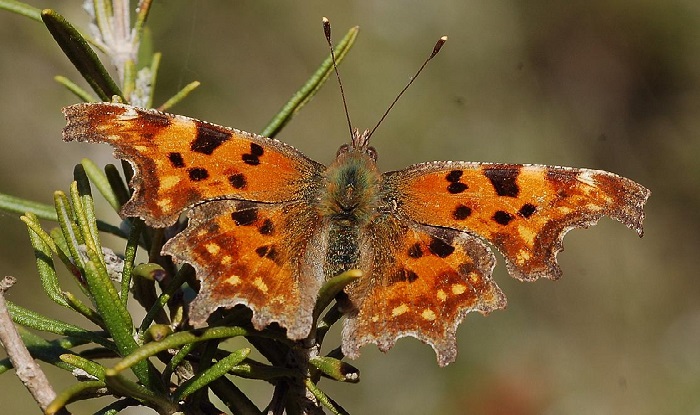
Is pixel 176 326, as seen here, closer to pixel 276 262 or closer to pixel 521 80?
pixel 276 262

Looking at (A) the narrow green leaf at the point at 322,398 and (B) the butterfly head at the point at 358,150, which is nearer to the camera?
(A) the narrow green leaf at the point at 322,398

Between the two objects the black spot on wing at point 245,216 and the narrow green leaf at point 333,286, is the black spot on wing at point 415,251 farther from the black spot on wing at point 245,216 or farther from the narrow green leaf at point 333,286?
the narrow green leaf at point 333,286

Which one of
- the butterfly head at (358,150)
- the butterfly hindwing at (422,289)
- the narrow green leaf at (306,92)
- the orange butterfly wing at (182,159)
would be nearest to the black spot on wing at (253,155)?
the orange butterfly wing at (182,159)

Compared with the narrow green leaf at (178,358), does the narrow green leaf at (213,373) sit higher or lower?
lower

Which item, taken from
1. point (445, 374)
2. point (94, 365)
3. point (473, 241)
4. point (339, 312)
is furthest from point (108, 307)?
point (445, 374)

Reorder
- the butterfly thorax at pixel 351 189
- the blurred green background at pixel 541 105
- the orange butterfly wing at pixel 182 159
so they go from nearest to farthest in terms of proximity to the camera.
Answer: the orange butterfly wing at pixel 182 159
the butterfly thorax at pixel 351 189
the blurred green background at pixel 541 105

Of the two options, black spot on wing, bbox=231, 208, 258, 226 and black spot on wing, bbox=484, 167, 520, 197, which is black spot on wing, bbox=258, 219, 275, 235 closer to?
black spot on wing, bbox=231, 208, 258, 226

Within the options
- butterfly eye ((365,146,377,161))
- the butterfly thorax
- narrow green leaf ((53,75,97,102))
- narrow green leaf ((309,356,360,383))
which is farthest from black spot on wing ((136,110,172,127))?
narrow green leaf ((309,356,360,383))

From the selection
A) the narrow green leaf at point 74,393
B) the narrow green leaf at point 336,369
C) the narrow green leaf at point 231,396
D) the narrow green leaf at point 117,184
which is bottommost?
the narrow green leaf at point 74,393
